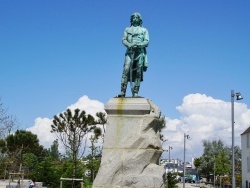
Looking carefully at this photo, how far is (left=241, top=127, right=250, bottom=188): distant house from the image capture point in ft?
168

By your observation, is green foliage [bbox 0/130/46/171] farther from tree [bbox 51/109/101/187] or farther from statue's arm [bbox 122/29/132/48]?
statue's arm [bbox 122/29/132/48]

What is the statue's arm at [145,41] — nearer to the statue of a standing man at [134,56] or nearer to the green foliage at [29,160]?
the statue of a standing man at [134,56]

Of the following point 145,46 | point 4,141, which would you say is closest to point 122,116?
point 145,46

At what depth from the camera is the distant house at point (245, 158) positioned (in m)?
51.1

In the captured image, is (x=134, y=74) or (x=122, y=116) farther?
(x=134, y=74)

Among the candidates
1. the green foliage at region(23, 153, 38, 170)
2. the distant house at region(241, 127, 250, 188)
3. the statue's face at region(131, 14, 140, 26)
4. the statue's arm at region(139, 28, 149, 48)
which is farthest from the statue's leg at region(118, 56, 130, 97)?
the green foliage at region(23, 153, 38, 170)

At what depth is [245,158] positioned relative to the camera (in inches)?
2061

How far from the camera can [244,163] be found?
52.8m

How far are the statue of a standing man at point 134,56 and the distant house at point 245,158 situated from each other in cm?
4025

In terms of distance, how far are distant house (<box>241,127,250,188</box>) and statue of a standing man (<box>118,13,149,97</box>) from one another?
132 ft

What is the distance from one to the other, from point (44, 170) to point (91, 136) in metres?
4.91

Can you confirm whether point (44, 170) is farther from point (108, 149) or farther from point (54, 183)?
point (108, 149)

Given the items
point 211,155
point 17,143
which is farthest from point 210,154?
point 17,143

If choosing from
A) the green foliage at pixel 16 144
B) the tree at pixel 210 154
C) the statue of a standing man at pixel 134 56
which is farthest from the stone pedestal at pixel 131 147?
the tree at pixel 210 154
